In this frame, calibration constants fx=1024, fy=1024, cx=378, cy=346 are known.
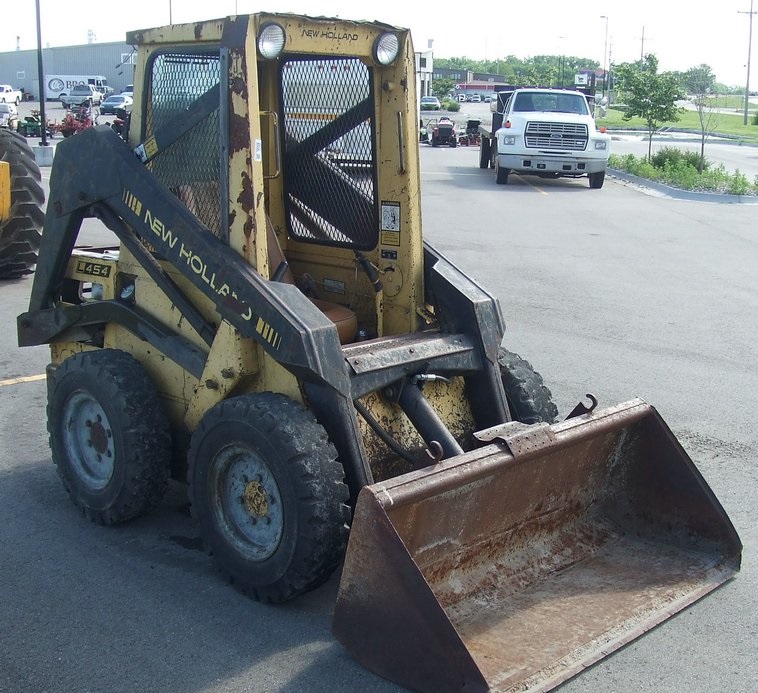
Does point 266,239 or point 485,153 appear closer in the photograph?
point 266,239

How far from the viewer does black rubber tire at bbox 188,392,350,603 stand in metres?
4.15

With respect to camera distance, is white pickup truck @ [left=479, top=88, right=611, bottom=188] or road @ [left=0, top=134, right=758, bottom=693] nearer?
road @ [left=0, top=134, right=758, bottom=693]

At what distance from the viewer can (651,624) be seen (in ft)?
13.9

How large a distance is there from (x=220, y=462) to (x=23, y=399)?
134 inches

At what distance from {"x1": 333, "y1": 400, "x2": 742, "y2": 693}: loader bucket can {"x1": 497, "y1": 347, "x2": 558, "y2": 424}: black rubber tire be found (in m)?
0.46

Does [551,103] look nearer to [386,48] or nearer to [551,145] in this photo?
[551,145]

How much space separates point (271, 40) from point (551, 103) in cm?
2104

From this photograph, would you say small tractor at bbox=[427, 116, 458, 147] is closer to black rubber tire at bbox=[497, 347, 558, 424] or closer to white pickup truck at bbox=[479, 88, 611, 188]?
white pickup truck at bbox=[479, 88, 611, 188]

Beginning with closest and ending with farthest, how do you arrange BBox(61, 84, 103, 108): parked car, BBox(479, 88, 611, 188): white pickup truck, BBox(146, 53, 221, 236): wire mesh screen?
BBox(146, 53, 221, 236): wire mesh screen → BBox(479, 88, 611, 188): white pickup truck → BBox(61, 84, 103, 108): parked car

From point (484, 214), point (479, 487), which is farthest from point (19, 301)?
point (484, 214)

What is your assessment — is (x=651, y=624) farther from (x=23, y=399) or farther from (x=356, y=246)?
(x=23, y=399)

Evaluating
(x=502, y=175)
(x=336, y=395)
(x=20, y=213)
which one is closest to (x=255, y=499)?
(x=336, y=395)

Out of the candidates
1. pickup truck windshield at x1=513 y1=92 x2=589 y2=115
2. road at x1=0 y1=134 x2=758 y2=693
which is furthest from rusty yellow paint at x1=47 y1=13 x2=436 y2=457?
pickup truck windshield at x1=513 y1=92 x2=589 y2=115

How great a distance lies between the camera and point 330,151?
5.50 metres
